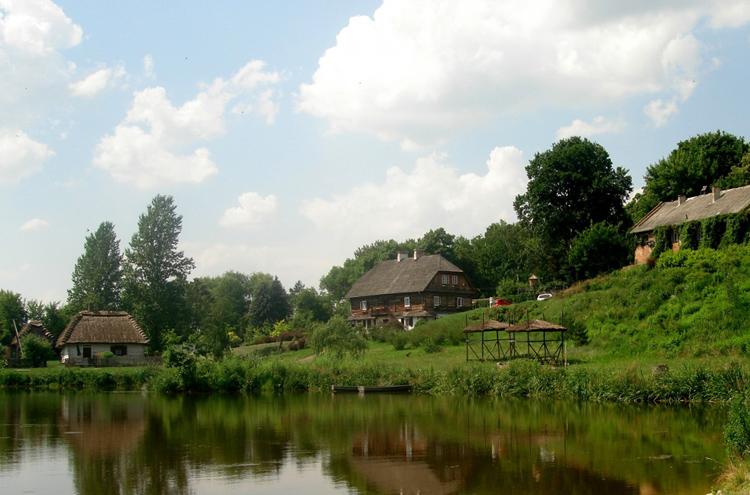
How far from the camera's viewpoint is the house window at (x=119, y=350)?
6150 centimetres

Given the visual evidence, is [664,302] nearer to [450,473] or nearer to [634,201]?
[450,473]

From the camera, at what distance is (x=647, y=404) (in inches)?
1093

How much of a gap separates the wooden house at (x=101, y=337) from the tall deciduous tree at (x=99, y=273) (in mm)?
14211

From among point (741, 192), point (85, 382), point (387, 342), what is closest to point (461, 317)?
point (387, 342)

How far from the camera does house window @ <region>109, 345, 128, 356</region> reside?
2421 inches

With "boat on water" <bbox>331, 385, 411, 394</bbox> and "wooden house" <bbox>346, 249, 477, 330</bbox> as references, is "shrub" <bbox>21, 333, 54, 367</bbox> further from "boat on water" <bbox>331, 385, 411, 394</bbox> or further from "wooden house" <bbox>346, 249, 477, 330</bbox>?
"boat on water" <bbox>331, 385, 411, 394</bbox>

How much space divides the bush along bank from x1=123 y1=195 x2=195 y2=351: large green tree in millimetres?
19664

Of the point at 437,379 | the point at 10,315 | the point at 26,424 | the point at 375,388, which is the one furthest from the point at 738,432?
the point at 10,315

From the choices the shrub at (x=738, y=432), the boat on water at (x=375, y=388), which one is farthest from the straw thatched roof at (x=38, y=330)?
the shrub at (x=738, y=432)

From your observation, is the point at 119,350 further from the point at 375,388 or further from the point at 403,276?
the point at 375,388

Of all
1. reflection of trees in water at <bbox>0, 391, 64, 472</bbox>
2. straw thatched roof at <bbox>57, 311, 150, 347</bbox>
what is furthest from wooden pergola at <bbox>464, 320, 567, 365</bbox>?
straw thatched roof at <bbox>57, 311, 150, 347</bbox>

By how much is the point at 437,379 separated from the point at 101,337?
1430 inches

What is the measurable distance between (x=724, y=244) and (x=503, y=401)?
84.6 feet

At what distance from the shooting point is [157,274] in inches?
2881
